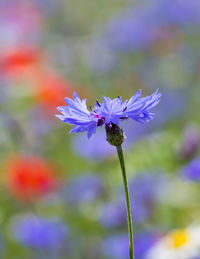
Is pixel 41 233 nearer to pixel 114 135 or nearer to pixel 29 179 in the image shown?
pixel 29 179

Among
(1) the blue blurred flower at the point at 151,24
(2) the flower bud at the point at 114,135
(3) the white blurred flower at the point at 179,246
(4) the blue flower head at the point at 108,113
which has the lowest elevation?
(2) the flower bud at the point at 114,135

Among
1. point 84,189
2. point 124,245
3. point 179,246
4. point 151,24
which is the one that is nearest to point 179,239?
point 179,246

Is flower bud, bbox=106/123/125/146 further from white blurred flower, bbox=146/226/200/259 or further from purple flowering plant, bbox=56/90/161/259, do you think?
white blurred flower, bbox=146/226/200/259

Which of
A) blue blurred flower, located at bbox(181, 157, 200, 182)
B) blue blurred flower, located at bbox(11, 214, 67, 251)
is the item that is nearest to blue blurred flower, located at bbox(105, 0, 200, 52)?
blue blurred flower, located at bbox(11, 214, 67, 251)

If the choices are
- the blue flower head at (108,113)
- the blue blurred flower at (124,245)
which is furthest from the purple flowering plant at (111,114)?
the blue blurred flower at (124,245)

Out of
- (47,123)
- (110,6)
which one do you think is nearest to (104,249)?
(47,123)

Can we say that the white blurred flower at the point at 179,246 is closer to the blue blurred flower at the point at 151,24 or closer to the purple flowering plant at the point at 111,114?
the purple flowering plant at the point at 111,114
